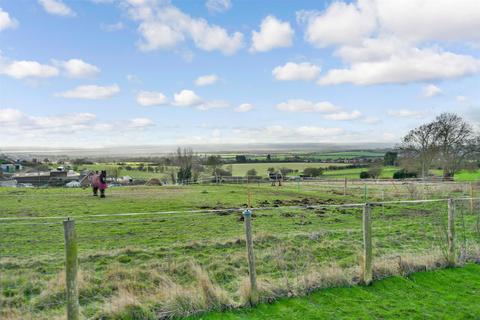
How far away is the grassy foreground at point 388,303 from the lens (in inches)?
193

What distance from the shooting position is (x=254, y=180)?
4909 cm

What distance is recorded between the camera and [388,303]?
5336mm

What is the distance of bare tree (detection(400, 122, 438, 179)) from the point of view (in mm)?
48000

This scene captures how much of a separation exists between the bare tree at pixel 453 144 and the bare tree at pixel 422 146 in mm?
764

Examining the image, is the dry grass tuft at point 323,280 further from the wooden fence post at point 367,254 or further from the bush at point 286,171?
the bush at point 286,171

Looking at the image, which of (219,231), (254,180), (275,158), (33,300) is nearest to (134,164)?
(275,158)

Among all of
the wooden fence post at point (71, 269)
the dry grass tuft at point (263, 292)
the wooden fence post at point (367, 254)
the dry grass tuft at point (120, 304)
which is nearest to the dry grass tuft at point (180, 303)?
the dry grass tuft at point (120, 304)

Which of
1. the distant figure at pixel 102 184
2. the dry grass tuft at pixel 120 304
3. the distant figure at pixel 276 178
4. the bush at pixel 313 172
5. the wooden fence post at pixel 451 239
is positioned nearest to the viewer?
the dry grass tuft at pixel 120 304

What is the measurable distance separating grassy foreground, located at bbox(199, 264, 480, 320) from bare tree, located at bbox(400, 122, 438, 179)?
45626 millimetres

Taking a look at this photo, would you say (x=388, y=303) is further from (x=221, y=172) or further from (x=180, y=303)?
(x=221, y=172)

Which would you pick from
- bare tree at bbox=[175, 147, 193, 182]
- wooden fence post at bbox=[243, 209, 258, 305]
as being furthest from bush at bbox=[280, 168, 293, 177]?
wooden fence post at bbox=[243, 209, 258, 305]

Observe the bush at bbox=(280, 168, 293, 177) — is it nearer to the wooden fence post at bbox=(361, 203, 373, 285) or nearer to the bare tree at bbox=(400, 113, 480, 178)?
the bare tree at bbox=(400, 113, 480, 178)

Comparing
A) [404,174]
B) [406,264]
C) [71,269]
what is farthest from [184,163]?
[71,269]

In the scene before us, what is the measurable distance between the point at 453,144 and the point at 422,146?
3771 millimetres
